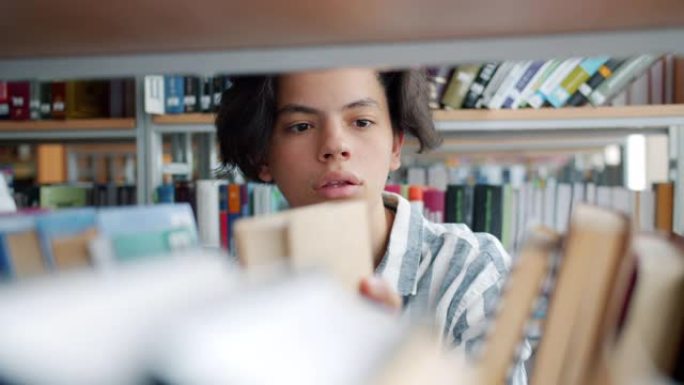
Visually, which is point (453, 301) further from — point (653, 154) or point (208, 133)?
point (653, 154)

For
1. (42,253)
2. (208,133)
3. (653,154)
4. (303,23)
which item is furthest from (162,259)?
(653,154)

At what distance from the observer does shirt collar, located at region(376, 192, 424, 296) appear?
1.17m

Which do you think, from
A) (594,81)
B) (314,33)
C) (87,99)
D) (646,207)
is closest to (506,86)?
(594,81)

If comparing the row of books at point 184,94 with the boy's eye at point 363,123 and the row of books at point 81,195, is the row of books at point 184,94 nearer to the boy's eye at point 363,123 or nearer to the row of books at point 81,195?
the row of books at point 81,195

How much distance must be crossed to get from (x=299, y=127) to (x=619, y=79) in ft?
4.44

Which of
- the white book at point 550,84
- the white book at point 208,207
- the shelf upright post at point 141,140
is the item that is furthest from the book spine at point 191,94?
the white book at point 550,84

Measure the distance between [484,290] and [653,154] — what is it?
1.73 m

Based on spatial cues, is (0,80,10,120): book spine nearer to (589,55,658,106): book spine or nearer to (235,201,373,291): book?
(589,55,658,106): book spine

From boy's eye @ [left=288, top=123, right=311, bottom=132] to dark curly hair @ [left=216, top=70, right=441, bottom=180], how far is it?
69 millimetres

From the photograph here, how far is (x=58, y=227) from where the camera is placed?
0.49 metres

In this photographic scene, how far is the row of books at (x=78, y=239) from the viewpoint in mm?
475

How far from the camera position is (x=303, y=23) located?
633 millimetres

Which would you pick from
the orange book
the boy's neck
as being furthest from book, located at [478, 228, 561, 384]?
the orange book

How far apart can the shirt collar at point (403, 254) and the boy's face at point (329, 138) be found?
71 millimetres
